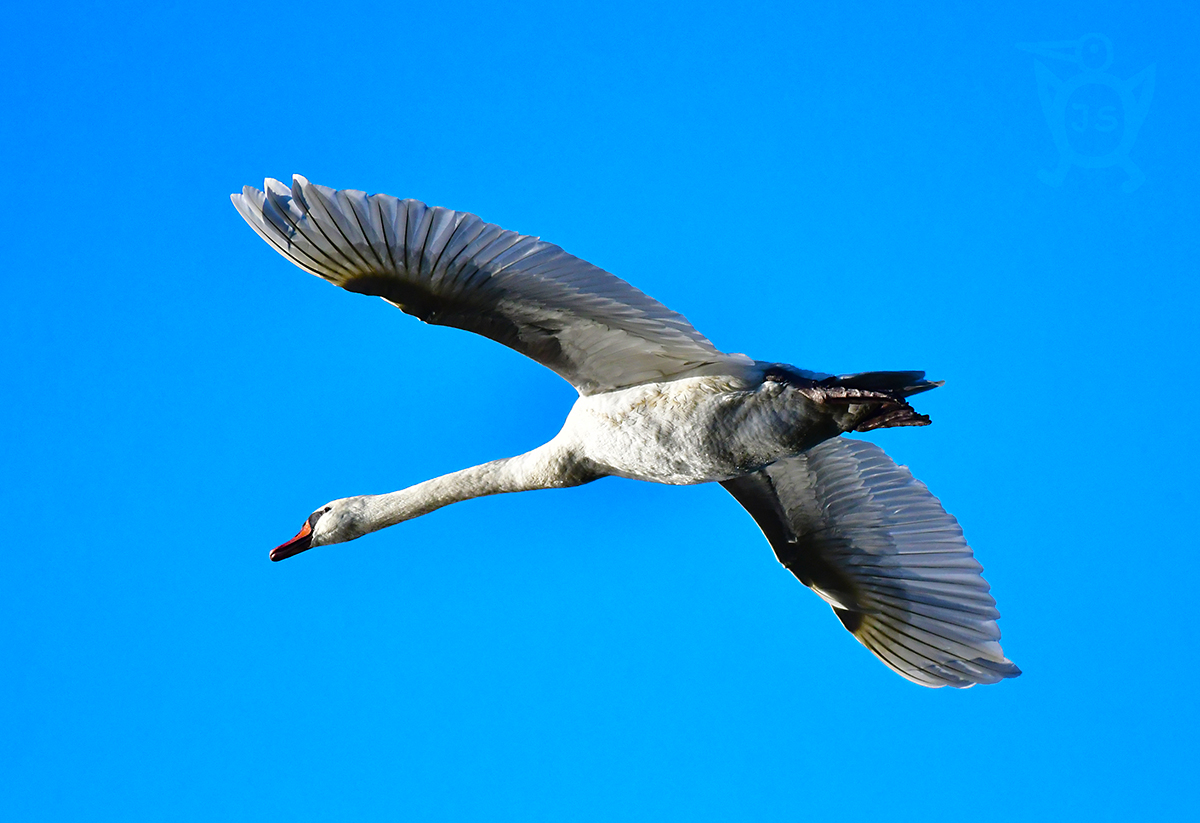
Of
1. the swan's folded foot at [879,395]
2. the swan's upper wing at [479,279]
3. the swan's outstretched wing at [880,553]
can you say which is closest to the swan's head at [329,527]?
the swan's upper wing at [479,279]

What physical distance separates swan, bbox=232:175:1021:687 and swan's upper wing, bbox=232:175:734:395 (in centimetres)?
1

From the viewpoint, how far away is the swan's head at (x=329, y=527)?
9883mm

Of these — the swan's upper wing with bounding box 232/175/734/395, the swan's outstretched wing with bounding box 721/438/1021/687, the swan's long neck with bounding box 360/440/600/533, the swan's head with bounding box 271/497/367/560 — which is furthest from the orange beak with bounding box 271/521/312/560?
the swan's outstretched wing with bounding box 721/438/1021/687

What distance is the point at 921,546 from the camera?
1013 centimetres

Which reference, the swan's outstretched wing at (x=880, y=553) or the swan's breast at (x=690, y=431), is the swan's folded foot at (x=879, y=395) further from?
the swan's outstretched wing at (x=880, y=553)

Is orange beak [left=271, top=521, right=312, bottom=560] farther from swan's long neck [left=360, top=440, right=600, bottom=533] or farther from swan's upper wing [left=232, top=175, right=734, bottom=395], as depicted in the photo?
swan's upper wing [left=232, top=175, right=734, bottom=395]

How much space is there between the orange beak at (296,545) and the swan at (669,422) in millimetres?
12

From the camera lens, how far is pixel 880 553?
10.2 metres

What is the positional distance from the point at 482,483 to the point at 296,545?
1.78 metres

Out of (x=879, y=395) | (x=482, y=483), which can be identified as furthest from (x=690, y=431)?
(x=482, y=483)

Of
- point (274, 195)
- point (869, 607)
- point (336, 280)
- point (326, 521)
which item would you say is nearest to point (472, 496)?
point (326, 521)

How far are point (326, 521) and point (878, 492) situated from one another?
429 cm

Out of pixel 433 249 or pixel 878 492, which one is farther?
pixel 878 492

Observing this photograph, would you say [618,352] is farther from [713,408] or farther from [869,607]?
[869,607]
